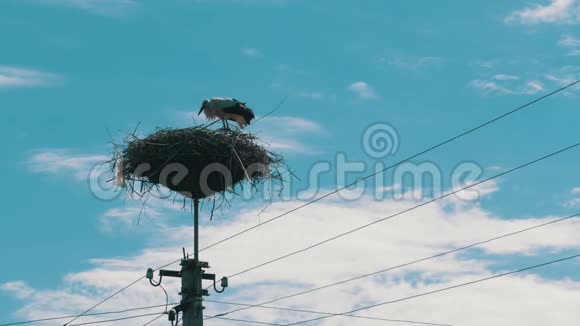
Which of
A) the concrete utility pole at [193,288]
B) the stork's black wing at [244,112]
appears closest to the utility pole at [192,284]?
the concrete utility pole at [193,288]

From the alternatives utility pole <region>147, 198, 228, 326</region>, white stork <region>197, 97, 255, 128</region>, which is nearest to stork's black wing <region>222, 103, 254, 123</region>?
white stork <region>197, 97, 255, 128</region>

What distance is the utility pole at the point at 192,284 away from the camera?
475 inches

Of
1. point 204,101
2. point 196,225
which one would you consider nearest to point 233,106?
point 204,101

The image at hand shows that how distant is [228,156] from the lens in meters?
13.6

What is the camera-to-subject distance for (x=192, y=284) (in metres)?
12.3

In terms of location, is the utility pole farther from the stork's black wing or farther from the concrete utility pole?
the stork's black wing

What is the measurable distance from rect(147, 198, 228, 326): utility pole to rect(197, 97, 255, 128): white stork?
155 inches

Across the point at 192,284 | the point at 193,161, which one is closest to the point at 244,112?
the point at 193,161

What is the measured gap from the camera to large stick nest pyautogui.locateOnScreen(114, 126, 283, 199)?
13516 mm

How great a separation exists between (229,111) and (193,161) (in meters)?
2.95

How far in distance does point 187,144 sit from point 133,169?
34.0 inches

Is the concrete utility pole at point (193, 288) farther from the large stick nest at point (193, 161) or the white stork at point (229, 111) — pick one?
the white stork at point (229, 111)

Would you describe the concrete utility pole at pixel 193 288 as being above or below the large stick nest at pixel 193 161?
below

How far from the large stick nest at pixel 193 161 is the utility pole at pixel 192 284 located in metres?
1.05
